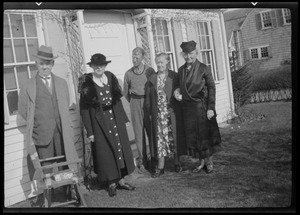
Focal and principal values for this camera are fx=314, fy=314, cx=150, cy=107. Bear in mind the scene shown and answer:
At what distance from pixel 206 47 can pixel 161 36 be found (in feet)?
1.97

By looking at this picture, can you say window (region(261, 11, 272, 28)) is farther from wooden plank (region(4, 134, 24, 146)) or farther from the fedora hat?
wooden plank (region(4, 134, 24, 146))

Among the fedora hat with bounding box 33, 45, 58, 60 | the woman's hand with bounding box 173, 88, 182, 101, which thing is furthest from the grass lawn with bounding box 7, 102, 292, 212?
the fedora hat with bounding box 33, 45, 58, 60

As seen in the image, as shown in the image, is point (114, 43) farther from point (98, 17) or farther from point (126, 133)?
point (126, 133)

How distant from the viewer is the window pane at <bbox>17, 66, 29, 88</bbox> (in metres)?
3.46

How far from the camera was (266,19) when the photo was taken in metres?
3.54

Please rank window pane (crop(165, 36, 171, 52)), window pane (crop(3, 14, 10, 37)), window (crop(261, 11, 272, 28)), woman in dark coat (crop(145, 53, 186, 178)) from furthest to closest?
window pane (crop(165, 36, 171, 52)) < woman in dark coat (crop(145, 53, 186, 178)) < window (crop(261, 11, 272, 28)) < window pane (crop(3, 14, 10, 37))

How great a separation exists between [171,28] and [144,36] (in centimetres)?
36

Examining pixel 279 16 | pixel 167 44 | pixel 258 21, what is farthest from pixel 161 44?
pixel 279 16

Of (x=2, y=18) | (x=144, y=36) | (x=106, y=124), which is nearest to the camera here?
(x=2, y=18)

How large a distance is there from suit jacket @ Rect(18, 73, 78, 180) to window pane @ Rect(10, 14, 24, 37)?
1.70 feet

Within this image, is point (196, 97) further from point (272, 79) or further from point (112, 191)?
point (112, 191)

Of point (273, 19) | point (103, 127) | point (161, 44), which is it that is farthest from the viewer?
point (161, 44)

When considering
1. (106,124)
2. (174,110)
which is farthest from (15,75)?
(174,110)

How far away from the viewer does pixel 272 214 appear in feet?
11.3
